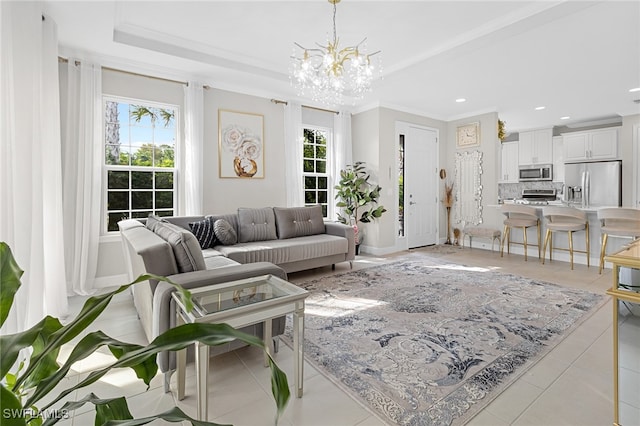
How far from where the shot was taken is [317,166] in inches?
231

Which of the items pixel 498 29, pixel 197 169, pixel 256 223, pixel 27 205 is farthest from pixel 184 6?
pixel 498 29

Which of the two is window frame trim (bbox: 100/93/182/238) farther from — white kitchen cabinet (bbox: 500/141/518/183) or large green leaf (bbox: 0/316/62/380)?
white kitchen cabinet (bbox: 500/141/518/183)

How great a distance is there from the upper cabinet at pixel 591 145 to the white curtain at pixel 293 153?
611cm

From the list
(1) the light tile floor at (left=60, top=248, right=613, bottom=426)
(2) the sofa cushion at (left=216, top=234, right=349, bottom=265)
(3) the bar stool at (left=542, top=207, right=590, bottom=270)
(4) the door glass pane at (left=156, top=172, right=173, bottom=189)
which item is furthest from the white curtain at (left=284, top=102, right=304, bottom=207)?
(3) the bar stool at (left=542, top=207, right=590, bottom=270)

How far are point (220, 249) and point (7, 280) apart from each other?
301 centimetres

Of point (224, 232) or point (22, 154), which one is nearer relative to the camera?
point (22, 154)

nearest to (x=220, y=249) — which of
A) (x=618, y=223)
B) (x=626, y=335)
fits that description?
(x=626, y=335)

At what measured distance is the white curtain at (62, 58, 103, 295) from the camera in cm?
354

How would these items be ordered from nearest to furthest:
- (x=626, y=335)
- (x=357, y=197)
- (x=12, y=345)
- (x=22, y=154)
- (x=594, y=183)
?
(x=12, y=345)
(x=626, y=335)
(x=22, y=154)
(x=357, y=197)
(x=594, y=183)

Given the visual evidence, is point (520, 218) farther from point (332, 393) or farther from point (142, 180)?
point (142, 180)

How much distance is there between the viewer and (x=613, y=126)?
256 inches

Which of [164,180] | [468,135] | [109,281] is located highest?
[468,135]

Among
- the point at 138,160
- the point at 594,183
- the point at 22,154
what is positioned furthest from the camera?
the point at 594,183

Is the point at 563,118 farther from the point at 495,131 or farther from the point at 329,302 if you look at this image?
the point at 329,302
